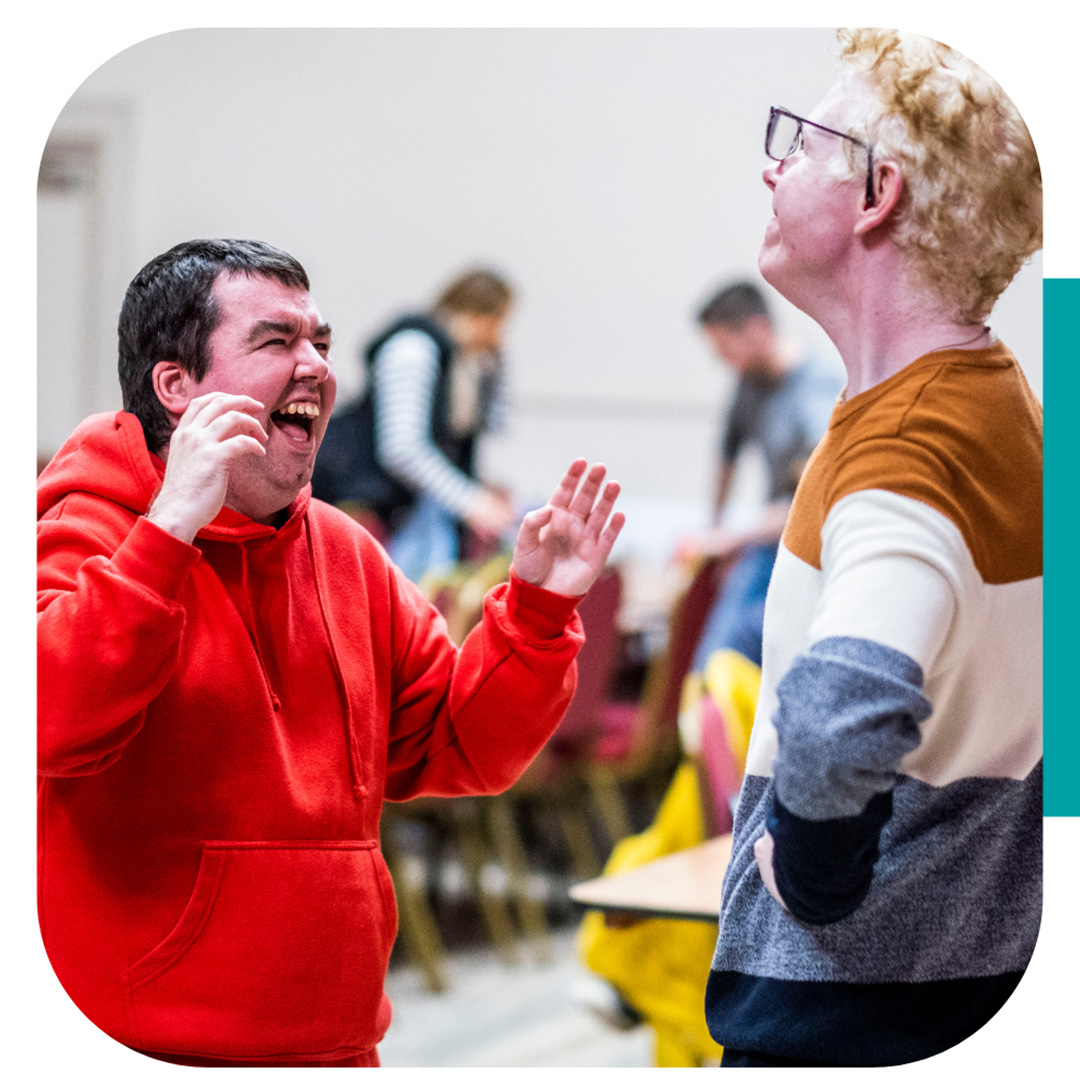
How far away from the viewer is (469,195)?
16.8 feet

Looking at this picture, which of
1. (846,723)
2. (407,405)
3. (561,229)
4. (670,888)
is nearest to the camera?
(846,723)

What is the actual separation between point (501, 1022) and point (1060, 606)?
2.12 m

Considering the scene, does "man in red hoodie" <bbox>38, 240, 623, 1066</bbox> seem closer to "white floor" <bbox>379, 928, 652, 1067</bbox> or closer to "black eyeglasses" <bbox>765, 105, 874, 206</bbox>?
"black eyeglasses" <bbox>765, 105, 874, 206</bbox>

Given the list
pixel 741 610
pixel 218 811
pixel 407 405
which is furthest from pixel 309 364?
pixel 741 610

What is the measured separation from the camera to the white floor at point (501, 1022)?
282 cm

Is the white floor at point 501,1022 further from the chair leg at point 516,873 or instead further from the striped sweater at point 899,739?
the striped sweater at point 899,739

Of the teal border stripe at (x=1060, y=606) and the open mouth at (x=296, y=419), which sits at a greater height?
the open mouth at (x=296, y=419)

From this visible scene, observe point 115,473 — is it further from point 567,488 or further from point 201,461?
point 567,488

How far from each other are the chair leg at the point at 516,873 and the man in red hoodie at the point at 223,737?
7.24ft

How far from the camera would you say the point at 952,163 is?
1.18m

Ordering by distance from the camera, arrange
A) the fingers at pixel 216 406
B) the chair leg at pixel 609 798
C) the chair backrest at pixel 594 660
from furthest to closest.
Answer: the chair leg at pixel 609 798, the chair backrest at pixel 594 660, the fingers at pixel 216 406

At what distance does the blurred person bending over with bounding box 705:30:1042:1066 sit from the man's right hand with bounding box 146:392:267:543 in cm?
50

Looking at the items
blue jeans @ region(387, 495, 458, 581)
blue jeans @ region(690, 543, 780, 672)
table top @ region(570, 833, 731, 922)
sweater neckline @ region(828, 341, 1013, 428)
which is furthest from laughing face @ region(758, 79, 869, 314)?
blue jeans @ region(387, 495, 458, 581)

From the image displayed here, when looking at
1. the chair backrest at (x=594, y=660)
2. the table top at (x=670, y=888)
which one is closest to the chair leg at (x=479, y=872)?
the chair backrest at (x=594, y=660)
